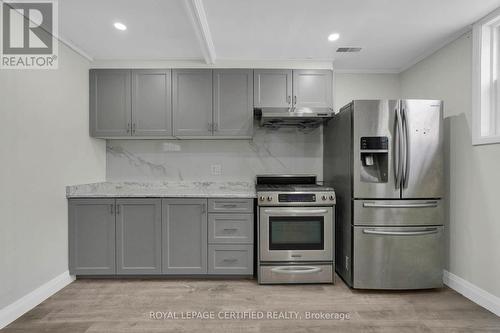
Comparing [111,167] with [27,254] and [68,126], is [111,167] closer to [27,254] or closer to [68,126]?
[68,126]

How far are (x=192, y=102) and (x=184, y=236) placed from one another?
1.49 metres

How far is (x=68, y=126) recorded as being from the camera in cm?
271

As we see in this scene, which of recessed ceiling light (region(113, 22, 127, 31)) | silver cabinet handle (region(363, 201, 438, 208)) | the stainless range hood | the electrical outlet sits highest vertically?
recessed ceiling light (region(113, 22, 127, 31))

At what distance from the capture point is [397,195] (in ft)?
8.19

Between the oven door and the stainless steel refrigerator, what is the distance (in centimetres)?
26

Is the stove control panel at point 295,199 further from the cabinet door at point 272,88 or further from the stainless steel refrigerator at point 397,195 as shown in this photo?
the cabinet door at point 272,88

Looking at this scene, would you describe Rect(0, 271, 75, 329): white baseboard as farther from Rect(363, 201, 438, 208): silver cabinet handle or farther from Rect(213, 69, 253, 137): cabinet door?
Rect(363, 201, 438, 208): silver cabinet handle

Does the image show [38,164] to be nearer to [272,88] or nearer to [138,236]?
[138,236]

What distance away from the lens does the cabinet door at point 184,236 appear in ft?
9.07

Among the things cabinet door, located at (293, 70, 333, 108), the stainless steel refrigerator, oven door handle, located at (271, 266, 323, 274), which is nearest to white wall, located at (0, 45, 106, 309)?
oven door handle, located at (271, 266, 323, 274)

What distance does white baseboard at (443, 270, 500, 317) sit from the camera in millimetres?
2184

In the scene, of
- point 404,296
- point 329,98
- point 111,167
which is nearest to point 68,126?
point 111,167

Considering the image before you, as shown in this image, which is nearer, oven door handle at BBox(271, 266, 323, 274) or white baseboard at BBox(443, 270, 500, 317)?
white baseboard at BBox(443, 270, 500, 317)

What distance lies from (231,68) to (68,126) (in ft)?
5.94
